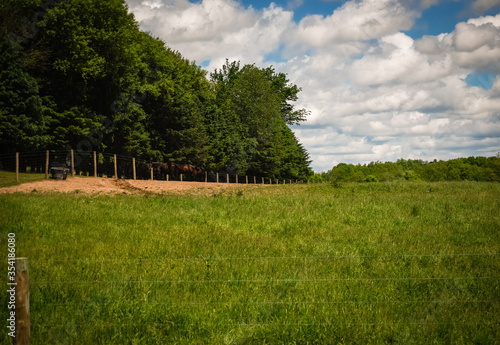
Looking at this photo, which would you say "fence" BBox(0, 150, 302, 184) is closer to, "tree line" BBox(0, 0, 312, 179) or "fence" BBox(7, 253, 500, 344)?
"tree line" BBox(0, 0, 312, 179)

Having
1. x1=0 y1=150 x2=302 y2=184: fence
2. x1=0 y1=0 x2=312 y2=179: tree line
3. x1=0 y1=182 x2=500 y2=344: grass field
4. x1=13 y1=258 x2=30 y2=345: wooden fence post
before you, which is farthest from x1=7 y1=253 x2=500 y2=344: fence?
x1=0 y1=0 x2=312 y2=179: tree line

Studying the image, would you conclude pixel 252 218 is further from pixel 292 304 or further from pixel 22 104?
pixel 22 104

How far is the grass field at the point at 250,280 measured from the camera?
5.57 meters

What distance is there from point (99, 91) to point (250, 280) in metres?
41.2

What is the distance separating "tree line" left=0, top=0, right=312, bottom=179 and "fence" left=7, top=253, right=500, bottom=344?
101 feet

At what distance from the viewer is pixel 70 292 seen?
6.54 metres

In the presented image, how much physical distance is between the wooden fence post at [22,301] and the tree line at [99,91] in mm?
32397

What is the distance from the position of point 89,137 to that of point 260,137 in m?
35.4

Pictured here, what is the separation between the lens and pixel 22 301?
4410 millimetres

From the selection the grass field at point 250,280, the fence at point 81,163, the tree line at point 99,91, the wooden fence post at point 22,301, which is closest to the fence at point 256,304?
the grass field at point 250,280

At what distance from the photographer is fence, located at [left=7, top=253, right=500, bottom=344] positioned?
18.5ft

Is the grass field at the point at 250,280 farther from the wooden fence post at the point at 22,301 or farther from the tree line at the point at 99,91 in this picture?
the tree line at the point at 99,91

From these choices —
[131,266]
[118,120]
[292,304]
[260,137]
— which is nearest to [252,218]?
[131,266]

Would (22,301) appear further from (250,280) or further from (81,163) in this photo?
(81,163)
